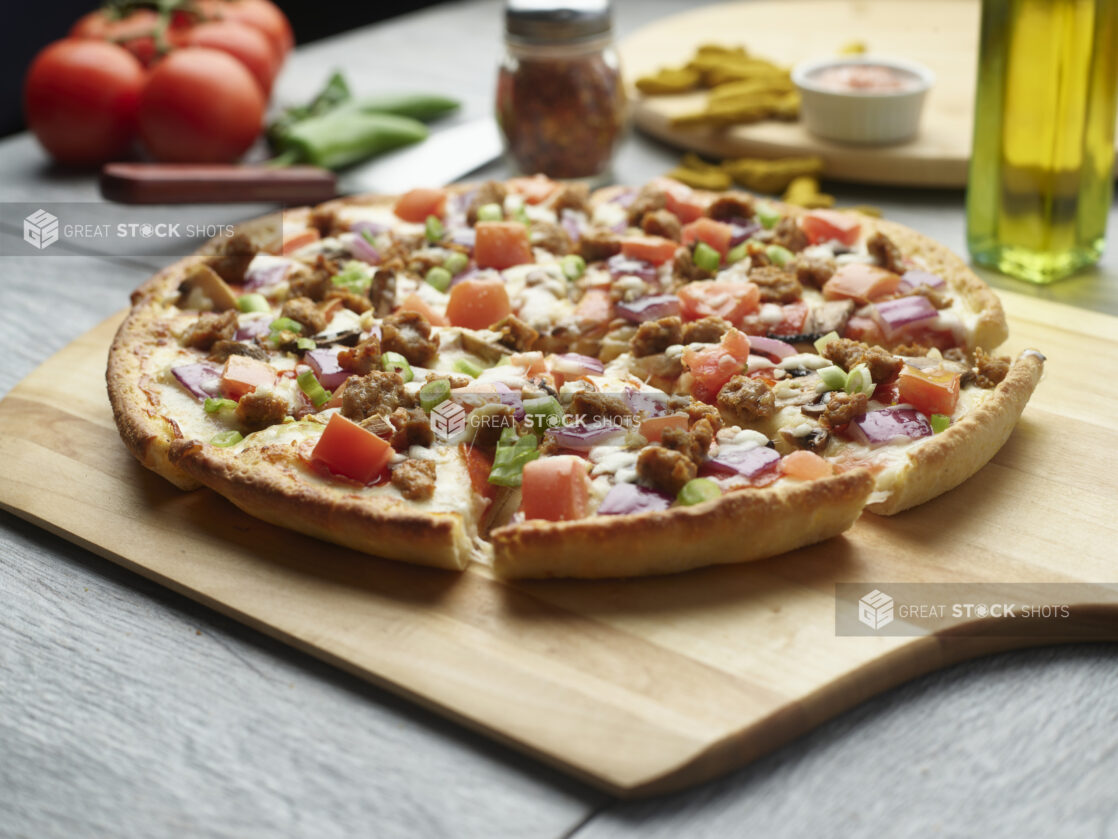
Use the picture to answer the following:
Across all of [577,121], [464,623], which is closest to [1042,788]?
[464,623]

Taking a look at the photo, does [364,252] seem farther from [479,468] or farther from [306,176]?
[479,468]

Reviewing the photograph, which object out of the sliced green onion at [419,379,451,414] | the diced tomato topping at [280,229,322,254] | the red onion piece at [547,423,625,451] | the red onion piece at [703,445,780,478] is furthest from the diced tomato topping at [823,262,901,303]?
the diced tomato topping at [280,229,322,254]

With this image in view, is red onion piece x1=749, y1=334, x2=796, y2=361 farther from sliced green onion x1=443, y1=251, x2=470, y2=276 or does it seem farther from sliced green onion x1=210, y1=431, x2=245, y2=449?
sliced green onion x1=210, y1=431, x2=245, y2=449

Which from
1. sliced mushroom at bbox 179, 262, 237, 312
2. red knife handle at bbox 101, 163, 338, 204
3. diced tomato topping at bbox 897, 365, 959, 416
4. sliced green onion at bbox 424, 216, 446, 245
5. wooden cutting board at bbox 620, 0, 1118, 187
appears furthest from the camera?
wooden cutting board at bbox 620, 0, 1118, 187

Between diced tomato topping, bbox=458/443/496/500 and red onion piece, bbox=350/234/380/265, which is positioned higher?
red onion piece, bbox=350/234/380/265

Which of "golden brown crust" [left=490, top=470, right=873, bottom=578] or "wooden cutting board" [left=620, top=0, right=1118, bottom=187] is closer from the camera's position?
"golden brown crust" [left=490, top=470, right=873, bottom=578]

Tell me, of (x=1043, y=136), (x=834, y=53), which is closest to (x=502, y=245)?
(x=1043, y=136)

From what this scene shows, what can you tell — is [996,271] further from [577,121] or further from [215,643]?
[215,643]
